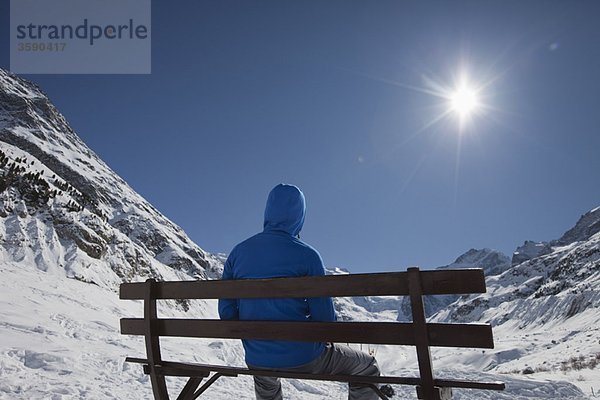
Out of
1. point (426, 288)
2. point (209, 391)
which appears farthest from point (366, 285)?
point (209, 391)

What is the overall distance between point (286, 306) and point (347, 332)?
62 cm

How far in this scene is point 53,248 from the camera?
32.3 m

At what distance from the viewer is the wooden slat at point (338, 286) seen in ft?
8.77

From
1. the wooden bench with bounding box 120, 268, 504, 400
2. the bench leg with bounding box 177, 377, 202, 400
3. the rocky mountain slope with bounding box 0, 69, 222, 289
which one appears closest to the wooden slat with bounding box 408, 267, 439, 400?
the wooden bench with bounding box 120, 268, 504, 400

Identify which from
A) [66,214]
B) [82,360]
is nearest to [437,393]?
[82,360]

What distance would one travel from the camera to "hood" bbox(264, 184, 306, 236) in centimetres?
372

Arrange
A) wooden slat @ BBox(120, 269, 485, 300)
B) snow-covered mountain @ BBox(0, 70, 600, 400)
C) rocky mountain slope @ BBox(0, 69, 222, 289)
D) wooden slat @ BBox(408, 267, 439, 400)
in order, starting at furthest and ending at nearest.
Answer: rocky mountain slope @ BBox(0, 69, 222, 289), snow-covered mountain @ BBox(0, 70, 600, 400), wooden slat @ BBox(408, 267, 439, 400), wooden slat @ BBox(120, 269, 485, 300)

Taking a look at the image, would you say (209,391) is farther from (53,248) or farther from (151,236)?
(151,236)

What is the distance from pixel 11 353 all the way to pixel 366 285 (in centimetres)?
821

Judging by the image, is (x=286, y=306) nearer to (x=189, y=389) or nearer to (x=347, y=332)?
(x=347, y=332)

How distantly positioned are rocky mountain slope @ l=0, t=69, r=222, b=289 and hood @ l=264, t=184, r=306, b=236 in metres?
A: 28.5

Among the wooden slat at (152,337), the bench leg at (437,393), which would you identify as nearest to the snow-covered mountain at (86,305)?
the wooden slat at (152,337)

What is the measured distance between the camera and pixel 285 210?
3.72m

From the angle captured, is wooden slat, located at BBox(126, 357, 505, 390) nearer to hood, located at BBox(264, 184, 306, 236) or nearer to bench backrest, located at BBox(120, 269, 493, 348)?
bench backrest, located at BBox(120, 269, 493, 348)
